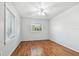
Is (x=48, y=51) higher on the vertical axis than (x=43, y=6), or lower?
lower

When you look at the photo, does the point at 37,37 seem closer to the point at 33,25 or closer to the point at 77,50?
the point at 33,25

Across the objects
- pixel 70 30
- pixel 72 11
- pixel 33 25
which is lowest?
pixel 70 30

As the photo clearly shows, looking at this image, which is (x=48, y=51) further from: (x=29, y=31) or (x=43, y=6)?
(x=29, y=31)

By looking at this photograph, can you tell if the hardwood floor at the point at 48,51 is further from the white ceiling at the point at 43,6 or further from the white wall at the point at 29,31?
the white wall at the point at 29,31

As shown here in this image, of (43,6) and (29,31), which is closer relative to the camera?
(43,6)

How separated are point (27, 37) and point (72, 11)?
451 centimetres

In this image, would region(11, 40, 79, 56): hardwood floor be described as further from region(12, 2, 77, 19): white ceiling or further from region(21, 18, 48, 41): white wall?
region(21, 18, 48, 41): white wall

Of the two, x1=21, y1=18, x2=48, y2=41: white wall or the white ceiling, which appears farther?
x1=21, y1=18, x2=48, y2=41: white wall

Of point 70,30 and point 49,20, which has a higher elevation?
point 49,20

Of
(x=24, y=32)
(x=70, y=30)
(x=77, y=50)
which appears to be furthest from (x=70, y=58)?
(x=24, y=32)

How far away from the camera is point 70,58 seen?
2.55 feet

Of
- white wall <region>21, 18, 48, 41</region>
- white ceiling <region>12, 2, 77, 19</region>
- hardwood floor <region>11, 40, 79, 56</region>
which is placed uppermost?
white ceiling <region>12, 2, 77, 19</region>

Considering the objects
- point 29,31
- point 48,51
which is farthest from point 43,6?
point 29,31

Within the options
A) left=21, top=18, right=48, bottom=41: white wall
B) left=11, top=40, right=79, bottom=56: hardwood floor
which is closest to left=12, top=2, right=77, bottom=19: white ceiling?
left=11, top=40, right=79, bottom=56: hardwood floor
